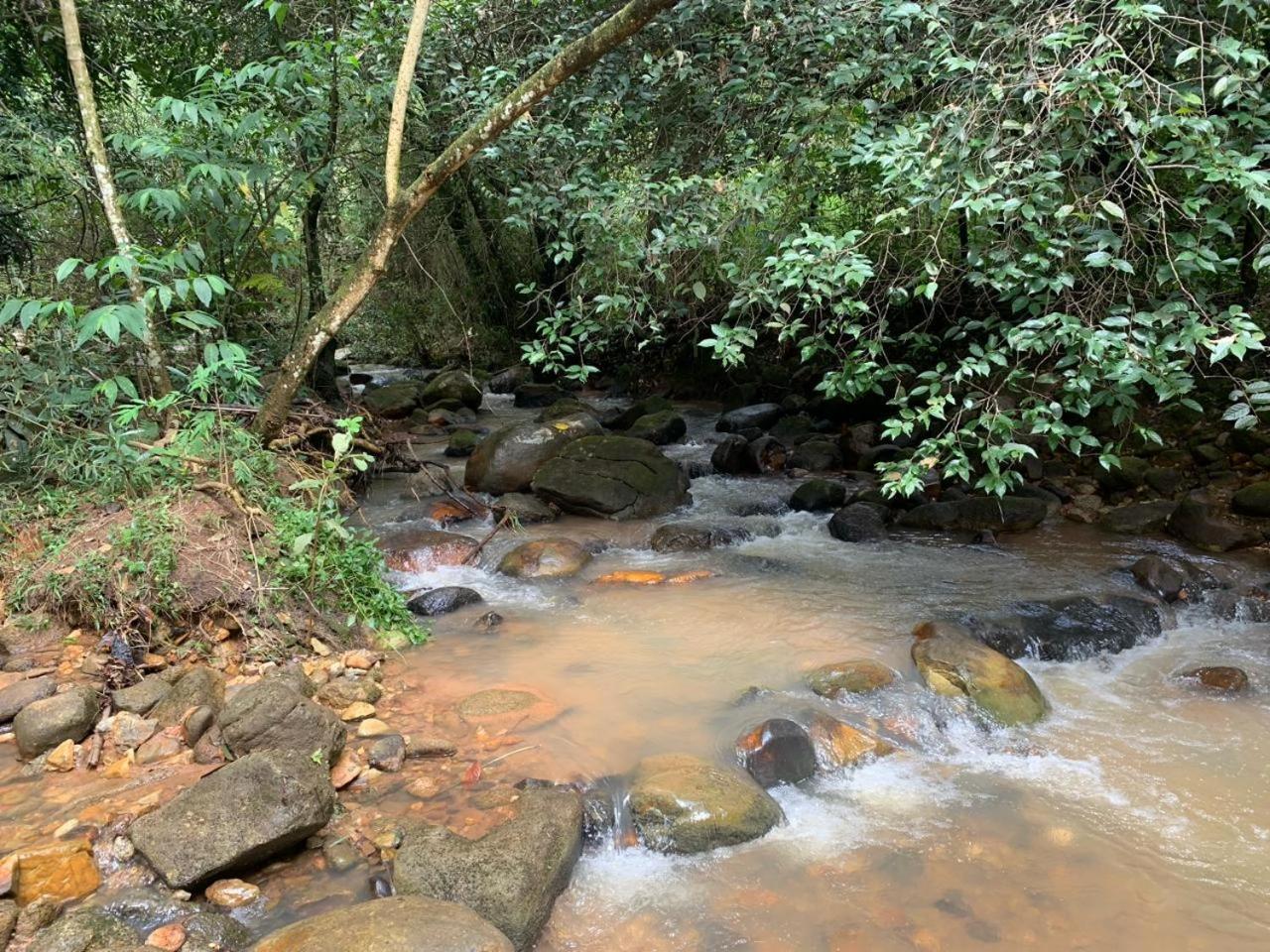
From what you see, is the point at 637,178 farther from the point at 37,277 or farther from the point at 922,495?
the point at 37,277

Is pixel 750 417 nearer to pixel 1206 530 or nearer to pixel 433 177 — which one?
pixel 1206 530

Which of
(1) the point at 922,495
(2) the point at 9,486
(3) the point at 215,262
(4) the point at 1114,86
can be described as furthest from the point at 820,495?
(2) the point at 9,486

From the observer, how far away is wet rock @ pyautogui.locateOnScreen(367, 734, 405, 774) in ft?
11.7

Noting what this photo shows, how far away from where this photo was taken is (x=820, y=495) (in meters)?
7.71

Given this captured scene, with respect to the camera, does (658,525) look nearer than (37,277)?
No

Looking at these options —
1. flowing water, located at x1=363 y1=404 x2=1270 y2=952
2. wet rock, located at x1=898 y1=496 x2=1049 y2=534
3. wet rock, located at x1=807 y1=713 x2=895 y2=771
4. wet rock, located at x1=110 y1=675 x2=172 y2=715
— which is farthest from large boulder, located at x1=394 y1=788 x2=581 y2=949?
wet rock, located at x1=898 y1=496 x2=1049 y2=534

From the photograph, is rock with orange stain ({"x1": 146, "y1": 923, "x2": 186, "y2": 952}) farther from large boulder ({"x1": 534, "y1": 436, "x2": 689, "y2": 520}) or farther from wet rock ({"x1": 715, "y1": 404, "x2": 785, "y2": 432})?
wet rock ({"x1": 715, "y1": 404, "x2": 785, "y2": 432})

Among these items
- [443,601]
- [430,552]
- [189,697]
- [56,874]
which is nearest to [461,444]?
[430,552]

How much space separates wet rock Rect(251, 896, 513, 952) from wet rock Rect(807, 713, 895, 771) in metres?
1.85

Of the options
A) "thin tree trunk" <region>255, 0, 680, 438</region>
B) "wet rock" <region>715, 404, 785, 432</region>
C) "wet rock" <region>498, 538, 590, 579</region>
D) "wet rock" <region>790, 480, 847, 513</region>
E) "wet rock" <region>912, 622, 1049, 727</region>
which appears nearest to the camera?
"thin tree trunk" <region>255, 0, 680, 438</region>

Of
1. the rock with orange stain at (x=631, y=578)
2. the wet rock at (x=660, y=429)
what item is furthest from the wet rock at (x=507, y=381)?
the rock with orange stain at (x=631, y=578)

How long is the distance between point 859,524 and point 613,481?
228 centimetres

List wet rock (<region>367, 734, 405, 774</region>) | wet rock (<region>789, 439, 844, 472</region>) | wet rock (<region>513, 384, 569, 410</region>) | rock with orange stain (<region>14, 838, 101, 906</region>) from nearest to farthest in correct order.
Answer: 1. rock with orange stain (<region>14, 838, 101, 906</region>)
2. wet rock (<region>367, 734, 405, 774</region>)
3. wet rock (<region>789, 439, 844, 472</region>)
4. wet rock (<region>513, 384, 569, 410</region>)

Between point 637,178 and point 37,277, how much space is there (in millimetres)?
4625
